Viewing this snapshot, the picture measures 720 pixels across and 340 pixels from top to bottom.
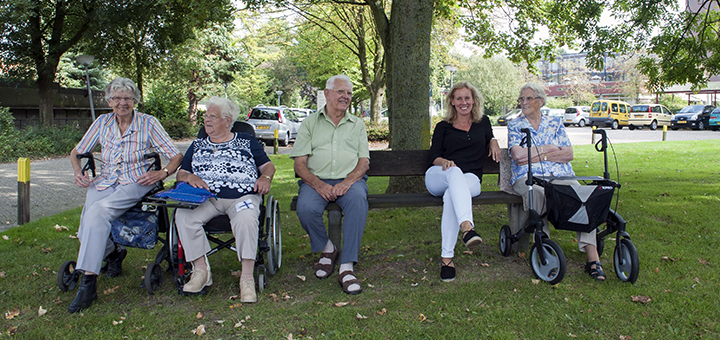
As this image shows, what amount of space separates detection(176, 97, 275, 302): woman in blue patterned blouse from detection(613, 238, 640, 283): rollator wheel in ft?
8.71

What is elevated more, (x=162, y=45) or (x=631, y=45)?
(x=162, y=45)

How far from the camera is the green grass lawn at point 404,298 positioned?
11.0 feet

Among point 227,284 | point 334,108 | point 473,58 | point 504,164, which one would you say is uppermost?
point 473,58

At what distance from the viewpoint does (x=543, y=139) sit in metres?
4.80

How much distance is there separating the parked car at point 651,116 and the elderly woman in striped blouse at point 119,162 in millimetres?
34507

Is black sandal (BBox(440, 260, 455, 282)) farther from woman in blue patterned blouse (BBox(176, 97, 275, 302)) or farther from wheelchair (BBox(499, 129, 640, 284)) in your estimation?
woman in blue patterned blouse (BBox(176, 97, 275, 302))

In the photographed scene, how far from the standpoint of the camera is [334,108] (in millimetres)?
4684

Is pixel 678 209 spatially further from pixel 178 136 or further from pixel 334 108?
pixel 178 136

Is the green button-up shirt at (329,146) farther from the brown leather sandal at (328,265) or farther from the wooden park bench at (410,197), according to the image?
the brown leather sandal at (328,265)

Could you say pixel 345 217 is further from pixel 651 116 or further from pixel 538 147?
pixel 651 116

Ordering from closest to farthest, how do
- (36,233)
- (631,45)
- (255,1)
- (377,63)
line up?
(36,233), (631,45), (255,1), (377,63)

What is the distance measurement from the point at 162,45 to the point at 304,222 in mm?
16104

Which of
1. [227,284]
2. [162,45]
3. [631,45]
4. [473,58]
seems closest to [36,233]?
[227,284]

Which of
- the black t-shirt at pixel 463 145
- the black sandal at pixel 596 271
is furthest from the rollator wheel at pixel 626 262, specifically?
the black t-shirt at pixel 463 145
